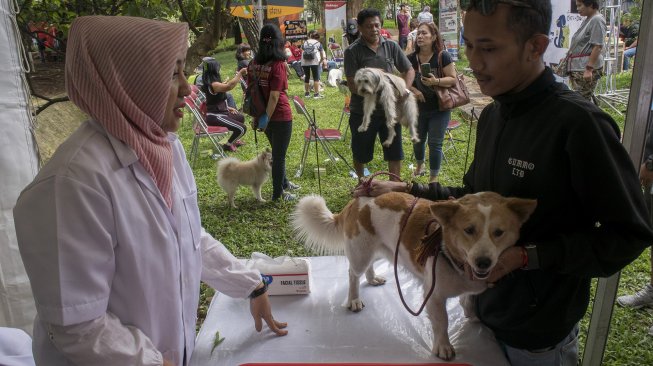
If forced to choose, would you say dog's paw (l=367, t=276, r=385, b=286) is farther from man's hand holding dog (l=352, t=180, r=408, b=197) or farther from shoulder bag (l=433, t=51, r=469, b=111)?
shoulder bag (l=433, t=51, r=469, b=111)

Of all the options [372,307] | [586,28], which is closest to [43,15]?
[372,307]

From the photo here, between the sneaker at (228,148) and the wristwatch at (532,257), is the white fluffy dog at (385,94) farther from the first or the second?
the wristwatch at (532,257)

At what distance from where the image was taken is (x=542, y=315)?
131 cm

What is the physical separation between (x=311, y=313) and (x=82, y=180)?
4.40 ft

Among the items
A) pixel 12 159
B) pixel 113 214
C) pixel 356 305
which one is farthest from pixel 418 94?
pixel 113 214

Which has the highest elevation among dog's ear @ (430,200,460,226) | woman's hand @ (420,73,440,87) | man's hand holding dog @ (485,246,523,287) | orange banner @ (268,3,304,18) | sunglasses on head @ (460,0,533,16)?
orange banner @ (268,3,304,18)

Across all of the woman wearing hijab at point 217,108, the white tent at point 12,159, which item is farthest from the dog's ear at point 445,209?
the woman wearing hijab at point 217,108

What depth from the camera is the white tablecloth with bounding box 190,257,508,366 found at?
1723 mm

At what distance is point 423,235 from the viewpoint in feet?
5.95

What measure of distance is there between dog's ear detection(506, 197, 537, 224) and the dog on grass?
185 inches

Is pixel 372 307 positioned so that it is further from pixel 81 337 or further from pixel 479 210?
pixel 81 337

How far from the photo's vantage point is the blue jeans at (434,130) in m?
5.66

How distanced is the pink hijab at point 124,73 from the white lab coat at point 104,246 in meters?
0.05

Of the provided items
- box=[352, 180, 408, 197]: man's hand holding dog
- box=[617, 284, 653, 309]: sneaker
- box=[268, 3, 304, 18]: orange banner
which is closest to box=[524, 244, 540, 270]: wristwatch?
box=[352, 180, 408, 197]: man's hand holding dog
